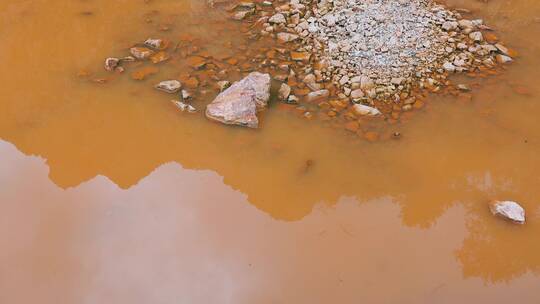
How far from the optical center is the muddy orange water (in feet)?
10.7

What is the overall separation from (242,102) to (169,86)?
2.78ft

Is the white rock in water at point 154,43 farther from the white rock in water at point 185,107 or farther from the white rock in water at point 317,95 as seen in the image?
the white rock in water at point 317,95

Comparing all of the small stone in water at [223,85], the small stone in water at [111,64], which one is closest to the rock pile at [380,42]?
the small stone in water at [223,85]

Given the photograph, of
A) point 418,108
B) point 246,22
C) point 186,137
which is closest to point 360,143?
point 418,108

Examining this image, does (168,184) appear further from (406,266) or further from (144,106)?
(406,266)

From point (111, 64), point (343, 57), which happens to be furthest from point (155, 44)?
point (343, 57)

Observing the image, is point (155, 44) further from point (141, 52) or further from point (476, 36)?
point (476, 36)

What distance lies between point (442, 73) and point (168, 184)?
10.0 feet

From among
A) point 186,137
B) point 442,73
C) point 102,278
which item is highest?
point 442,73

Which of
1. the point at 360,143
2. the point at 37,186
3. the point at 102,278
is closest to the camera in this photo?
the point at 102,278

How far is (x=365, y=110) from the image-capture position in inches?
175

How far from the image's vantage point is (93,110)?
176 inches

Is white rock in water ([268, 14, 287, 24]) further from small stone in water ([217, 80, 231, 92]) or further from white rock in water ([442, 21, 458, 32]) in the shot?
white rock in water ([442, 21, 458, 32])

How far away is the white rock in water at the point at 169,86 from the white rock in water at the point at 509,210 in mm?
3070
